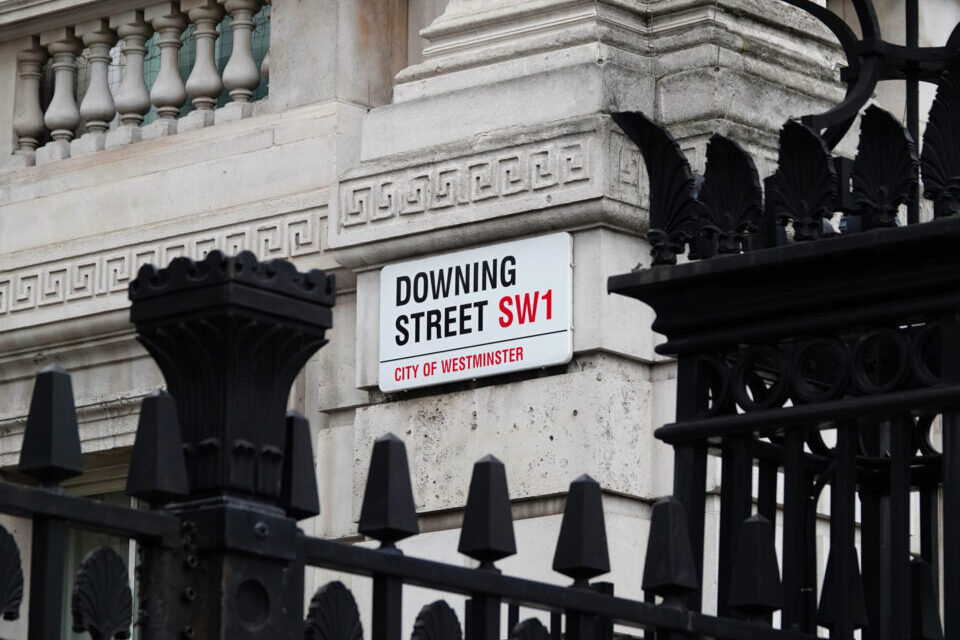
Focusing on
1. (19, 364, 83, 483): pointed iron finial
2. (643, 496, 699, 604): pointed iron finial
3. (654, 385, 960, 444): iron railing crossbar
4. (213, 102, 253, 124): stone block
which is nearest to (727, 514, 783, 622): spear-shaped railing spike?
(643, 496, 699, 604): pointed iron finial

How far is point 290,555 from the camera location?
3469mm

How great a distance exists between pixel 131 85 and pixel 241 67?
55 cm

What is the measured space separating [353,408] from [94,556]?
5588 millimetres

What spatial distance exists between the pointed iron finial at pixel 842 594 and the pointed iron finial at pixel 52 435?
66.7 inches

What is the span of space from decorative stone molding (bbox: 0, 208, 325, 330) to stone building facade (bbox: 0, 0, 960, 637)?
0.01 metres

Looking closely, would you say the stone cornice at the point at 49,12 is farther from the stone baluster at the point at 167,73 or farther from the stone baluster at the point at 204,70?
the stone baluster at the point at 204,70

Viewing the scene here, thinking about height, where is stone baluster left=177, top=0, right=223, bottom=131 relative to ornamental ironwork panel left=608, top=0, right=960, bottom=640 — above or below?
above

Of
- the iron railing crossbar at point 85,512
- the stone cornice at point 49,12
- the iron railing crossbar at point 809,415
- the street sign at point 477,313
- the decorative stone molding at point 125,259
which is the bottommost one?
the iron railing crossbar at point 85,512

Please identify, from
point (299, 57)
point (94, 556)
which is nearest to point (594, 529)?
point (94, 556)

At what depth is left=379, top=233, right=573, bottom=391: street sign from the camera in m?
8.30

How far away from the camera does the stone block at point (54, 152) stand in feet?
32.8

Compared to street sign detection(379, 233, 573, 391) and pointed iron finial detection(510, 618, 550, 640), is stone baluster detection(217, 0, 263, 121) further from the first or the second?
pointed iron finial detection(510, 618, 550, 640)

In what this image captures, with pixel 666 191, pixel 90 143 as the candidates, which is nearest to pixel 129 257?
pixel 90 143

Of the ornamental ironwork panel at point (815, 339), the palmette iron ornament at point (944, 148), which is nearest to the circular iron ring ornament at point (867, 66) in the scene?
the ornamental ironwork panel at point (815, 339)
